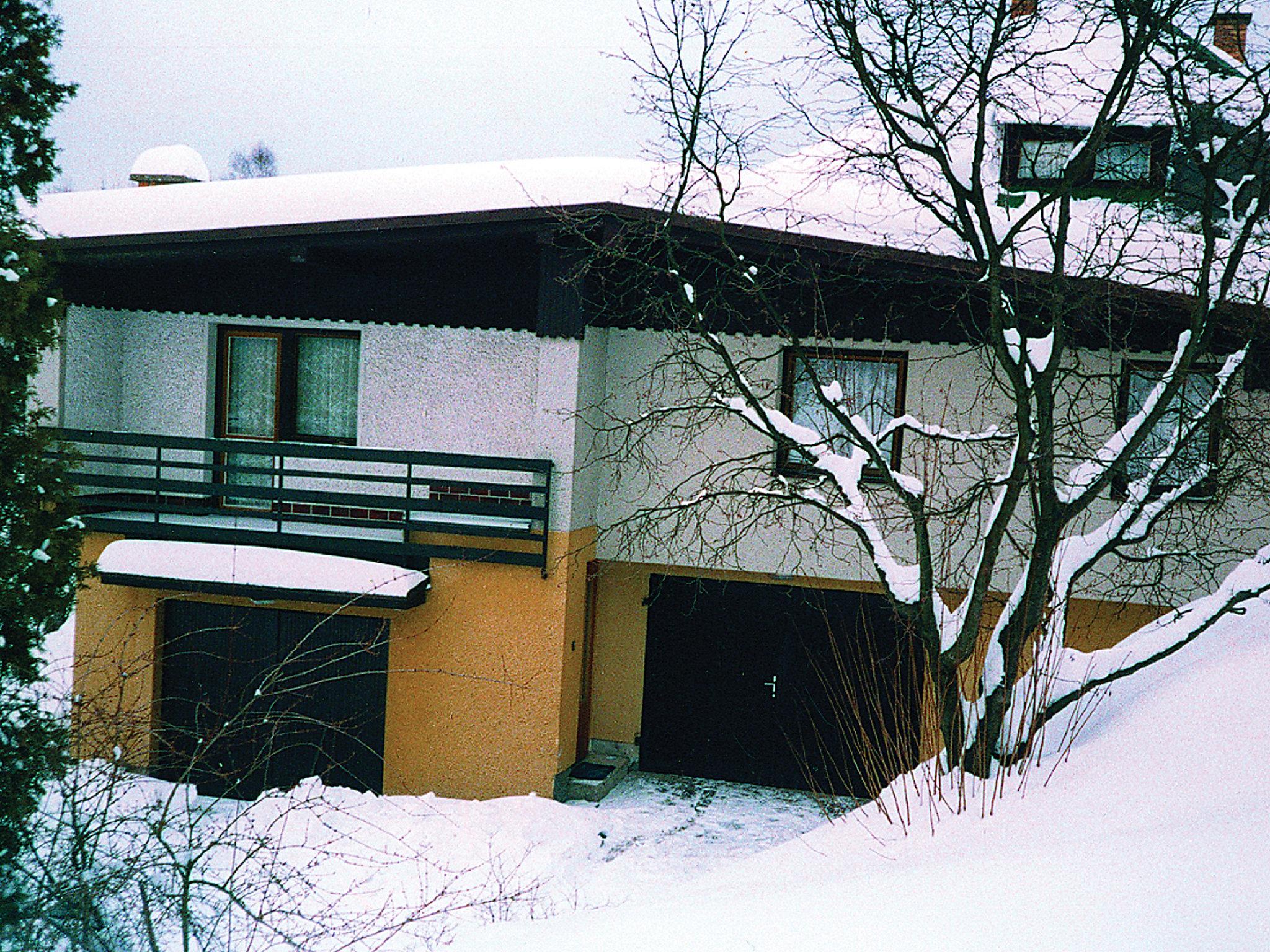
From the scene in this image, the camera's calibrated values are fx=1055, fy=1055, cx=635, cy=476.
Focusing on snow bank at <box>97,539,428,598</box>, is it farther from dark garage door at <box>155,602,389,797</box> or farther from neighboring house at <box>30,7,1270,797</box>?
dark garage door at <box>155,602,389,797</box>

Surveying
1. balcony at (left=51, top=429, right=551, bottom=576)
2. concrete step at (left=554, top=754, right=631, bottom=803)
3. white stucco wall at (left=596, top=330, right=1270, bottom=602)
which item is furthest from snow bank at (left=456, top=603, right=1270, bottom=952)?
balcony at (left=51, top=429, right=551, bottom=576)

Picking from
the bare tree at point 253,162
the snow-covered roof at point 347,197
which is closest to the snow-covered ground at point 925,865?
the snow-covered roof at point 347,197

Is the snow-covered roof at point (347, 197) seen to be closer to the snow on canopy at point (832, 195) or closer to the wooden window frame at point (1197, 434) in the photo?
the snow on canopy at point (832, 195)

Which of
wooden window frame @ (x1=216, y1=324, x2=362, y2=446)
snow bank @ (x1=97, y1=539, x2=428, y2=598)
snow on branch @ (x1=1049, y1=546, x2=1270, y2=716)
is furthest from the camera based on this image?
wooden window frame @ (x1=216, y1=324, x2=362, y2=446)

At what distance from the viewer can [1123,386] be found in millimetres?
8531

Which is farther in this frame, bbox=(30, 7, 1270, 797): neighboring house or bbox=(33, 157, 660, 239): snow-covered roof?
bbox=(33, 157, 660, 239): snow-covered roof

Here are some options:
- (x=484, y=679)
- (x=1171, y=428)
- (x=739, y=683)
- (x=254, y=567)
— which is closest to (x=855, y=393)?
(x=1171, y=428)

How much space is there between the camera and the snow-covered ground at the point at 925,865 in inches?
148

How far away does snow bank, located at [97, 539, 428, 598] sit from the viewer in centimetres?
988

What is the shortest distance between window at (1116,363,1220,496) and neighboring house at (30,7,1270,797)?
0.32 m

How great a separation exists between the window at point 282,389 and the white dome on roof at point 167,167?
512cm

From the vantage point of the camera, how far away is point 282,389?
37.2 feet

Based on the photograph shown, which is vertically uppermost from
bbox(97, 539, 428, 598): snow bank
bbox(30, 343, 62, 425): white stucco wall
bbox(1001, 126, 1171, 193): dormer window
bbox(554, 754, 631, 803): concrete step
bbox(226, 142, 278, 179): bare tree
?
bbox(226, 142, 278, 179): bare tree

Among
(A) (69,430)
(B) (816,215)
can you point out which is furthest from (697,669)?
(A) (69,430)
